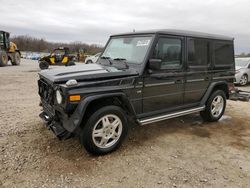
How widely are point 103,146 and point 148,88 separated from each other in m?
1.22

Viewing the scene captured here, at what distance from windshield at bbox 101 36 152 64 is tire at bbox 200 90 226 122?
2.13 m

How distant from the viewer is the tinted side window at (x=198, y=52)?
14.5ft

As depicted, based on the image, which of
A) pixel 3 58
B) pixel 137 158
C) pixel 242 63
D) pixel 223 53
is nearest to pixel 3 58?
pixel 3 58

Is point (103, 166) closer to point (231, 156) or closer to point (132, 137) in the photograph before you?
point (132, 137)

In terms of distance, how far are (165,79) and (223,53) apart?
202cm

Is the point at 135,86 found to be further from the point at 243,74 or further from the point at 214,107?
the point at 243,74

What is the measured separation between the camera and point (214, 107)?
5.20 meters

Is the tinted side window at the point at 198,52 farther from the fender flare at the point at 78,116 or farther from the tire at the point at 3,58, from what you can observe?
the tire at the point at 3,58

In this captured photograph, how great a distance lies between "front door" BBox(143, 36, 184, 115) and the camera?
384 cm

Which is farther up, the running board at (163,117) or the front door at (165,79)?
the front door at (165,79)

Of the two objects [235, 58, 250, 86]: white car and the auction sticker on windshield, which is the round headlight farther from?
[235, 58, 250, 86]: white car

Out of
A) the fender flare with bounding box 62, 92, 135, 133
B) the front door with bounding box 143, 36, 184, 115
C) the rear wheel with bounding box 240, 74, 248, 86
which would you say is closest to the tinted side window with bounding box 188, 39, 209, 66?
the front door with bounding box 143, 36, 184, 115

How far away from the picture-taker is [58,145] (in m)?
3.69

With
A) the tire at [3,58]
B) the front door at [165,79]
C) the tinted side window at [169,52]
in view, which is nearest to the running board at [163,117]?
the front door at [165,79]
